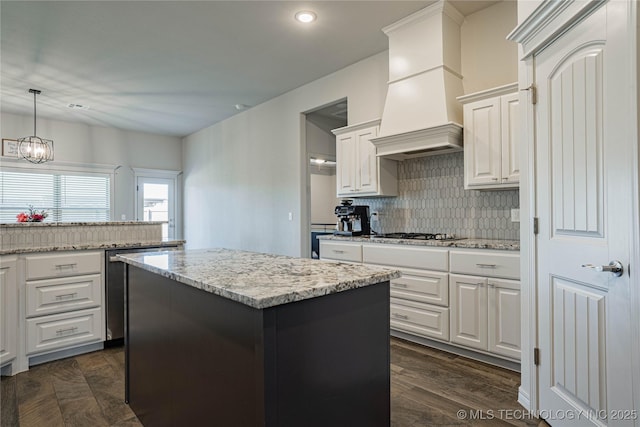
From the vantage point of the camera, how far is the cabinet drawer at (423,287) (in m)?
2.87

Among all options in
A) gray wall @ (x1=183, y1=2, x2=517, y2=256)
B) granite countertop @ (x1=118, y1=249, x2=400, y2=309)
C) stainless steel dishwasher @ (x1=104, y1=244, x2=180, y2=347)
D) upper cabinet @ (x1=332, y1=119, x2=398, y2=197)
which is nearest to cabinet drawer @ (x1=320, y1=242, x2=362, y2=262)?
upper cabinet @ (x1=332, y1=119, x2=398, y2=197)

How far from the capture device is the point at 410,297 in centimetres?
310

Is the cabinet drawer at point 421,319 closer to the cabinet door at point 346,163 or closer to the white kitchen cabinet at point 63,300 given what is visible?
the cabinet door at point 346,163

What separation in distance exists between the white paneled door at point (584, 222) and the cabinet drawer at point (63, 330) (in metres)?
3.43

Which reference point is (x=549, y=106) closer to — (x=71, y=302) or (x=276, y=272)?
→ (x=276, y=272)

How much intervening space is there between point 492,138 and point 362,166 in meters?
1.35

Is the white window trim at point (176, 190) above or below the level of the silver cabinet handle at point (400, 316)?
above

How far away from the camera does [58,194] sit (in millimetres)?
6176

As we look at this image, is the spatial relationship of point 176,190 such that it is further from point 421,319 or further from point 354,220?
point 421,319

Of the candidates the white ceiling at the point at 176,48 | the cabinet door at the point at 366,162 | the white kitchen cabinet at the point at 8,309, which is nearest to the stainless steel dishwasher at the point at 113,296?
the white kitchen cabinet at the point at 8,309

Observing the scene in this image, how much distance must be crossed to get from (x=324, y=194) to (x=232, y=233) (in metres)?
3.00

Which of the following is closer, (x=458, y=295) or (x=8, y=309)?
(x=8, y=309)

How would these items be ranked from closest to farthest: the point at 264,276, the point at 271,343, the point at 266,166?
the point at 271,343
the point at 264,276
the point at 266,166

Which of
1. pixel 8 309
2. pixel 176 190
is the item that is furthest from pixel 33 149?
pixel 176 190
